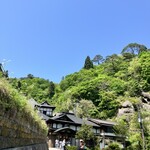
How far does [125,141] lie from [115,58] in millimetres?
58332

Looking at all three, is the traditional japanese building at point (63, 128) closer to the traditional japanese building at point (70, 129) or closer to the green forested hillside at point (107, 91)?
the traditional japanese building at point (70, 129)

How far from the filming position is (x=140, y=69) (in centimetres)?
7569

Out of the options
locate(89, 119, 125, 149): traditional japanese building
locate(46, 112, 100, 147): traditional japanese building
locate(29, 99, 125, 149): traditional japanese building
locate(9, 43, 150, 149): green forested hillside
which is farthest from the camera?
locate(9, 43, 150, 149): green forested hillside

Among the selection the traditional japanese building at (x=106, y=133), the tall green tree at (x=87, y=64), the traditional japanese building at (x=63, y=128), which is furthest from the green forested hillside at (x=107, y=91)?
the traditional japanese building at (x=63, y=128)

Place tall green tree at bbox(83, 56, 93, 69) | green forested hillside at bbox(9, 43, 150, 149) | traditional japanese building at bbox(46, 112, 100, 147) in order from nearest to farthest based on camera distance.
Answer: traditional japanese building at bbox(46, 112, 100, 147) → green forested hillside at bbox(9, 43, 150, 149) → tall green tree at bbox(83, 56, 93, 69)

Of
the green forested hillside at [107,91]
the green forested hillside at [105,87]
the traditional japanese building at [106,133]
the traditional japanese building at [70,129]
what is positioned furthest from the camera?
the green forested hillside at [105,87]

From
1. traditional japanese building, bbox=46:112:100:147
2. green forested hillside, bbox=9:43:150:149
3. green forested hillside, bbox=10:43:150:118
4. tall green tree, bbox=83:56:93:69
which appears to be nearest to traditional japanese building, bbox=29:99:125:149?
traditional japanese building, bbox=46:112:100:147

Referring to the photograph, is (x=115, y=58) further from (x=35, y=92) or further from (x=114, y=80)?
(x=35, y=92)

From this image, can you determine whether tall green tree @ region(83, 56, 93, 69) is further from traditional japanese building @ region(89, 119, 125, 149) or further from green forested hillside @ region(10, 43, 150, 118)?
traditional japanese building @ region(89, 119, 125, 149)

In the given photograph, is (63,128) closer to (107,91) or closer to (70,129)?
(70,129)

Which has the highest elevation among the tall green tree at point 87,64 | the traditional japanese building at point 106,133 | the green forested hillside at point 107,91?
the tall green tree at point 87,64

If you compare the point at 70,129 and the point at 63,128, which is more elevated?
the point at 63,128

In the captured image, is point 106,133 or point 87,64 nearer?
point 106,133

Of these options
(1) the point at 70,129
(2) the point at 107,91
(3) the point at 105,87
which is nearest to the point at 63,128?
(1) the point at 70,129
